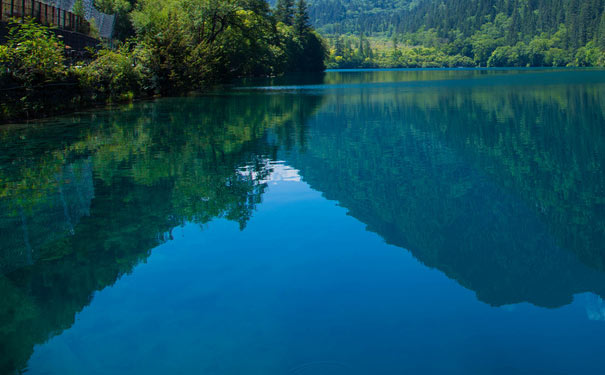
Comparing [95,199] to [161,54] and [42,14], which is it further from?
[42,14]

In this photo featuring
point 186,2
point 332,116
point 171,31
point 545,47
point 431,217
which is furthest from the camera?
point 545,47

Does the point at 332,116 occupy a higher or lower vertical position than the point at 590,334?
higher

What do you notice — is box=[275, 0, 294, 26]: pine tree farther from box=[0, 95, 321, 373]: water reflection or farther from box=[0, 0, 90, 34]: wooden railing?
box=[0, 95, 321, 373]: water reflection

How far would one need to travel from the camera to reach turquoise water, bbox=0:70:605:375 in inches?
184

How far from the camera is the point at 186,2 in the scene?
194ft

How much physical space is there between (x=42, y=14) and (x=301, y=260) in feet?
153

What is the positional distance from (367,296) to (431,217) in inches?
144

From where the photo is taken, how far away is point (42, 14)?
Answer: 1800 inches

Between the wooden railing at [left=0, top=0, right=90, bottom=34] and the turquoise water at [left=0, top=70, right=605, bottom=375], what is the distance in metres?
27.7

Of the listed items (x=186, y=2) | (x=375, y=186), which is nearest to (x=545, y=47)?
(x=186, y=2)

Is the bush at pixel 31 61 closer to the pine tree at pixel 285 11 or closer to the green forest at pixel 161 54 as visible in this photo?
the green forest at pixel 161 54

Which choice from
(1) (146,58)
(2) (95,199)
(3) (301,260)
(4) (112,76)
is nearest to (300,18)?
(1) (146,58)

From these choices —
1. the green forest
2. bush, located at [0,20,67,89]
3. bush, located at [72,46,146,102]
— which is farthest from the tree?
bush, located at [0,20,67,89]

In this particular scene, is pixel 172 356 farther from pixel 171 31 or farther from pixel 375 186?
pixel 171 31
